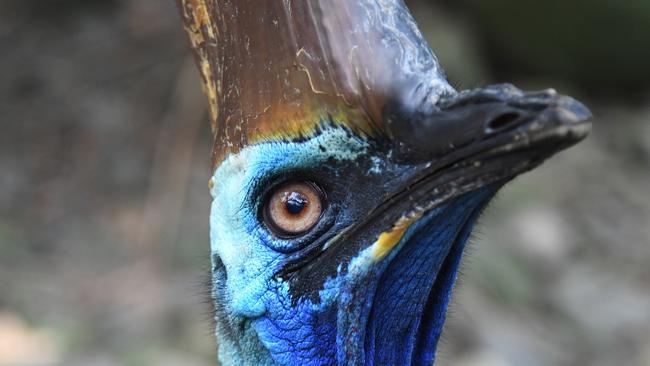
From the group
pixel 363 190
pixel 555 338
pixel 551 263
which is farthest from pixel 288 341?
pixel 551 263

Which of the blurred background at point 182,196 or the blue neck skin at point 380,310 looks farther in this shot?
the blurred background at point 182,196

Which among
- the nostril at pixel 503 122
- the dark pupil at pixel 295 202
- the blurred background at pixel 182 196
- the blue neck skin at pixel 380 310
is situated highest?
the blurred background at pixel 182 196

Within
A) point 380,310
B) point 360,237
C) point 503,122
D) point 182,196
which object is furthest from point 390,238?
point 182,196

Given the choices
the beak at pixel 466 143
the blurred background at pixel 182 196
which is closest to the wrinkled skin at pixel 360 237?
the beak at pixel 466 143

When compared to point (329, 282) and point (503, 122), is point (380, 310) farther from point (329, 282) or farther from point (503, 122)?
point (503, 122)

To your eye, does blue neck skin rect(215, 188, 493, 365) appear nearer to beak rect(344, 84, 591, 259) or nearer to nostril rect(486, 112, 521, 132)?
beak rect(344, 84, 591, 259)

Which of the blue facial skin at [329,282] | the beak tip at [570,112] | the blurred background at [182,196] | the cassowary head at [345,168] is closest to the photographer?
the beak tip at [570,112]

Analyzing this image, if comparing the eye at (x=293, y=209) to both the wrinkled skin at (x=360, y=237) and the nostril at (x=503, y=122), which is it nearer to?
the wrinkled skin at (x=360, y=237)
